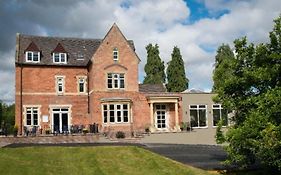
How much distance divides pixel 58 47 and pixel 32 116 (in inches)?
323

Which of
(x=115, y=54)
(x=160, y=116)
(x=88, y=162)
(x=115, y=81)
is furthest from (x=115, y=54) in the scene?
(x=88, y=162)

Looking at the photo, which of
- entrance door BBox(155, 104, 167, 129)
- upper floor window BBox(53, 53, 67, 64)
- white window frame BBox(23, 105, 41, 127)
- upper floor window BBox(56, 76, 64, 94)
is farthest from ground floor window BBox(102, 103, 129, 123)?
upper floor window BBox(53, 53, 67, 64)

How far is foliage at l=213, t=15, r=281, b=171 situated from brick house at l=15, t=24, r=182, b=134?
68.0 feet

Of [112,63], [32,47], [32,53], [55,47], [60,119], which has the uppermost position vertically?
[55,47]

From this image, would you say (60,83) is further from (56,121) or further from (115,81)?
(115,81)

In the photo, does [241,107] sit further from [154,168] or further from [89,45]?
[89,45]

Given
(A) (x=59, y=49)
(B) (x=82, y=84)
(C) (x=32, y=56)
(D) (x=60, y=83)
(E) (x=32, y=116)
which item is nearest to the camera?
(E) (x=32, y=116)

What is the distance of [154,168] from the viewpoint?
21766 millimetres

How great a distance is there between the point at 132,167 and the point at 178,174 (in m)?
2.69

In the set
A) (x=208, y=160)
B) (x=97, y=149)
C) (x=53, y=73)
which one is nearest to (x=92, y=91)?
(x=53, y=73)

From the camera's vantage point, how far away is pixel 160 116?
4356cm

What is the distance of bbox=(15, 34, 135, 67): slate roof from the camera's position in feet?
141

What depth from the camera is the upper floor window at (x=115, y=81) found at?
42.2 m

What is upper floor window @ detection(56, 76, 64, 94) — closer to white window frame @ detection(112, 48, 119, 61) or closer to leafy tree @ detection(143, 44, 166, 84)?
white window frame @ detection(112, 48, 119, 61)
